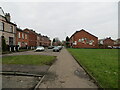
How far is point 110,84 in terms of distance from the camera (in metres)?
4.43

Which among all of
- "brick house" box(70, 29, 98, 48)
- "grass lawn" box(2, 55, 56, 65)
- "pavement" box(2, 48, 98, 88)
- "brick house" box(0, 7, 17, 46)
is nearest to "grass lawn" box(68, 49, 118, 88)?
"pavement" box(2, 48, 98, 88)

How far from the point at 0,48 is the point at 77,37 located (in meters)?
34.4

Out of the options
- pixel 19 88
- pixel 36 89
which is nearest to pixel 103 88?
pixel 36 89

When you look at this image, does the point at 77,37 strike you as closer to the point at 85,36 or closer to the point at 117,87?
the point at 85,36

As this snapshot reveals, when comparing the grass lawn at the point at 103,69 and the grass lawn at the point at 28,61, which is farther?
the grass lawn at the point at 28,61

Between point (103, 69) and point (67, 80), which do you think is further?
point (103, 69)

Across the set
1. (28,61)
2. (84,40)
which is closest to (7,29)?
(28,61)

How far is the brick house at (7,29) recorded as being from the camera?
22.8 meters

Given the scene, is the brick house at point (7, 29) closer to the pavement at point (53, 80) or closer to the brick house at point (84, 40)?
the pavement at point (53, 80)

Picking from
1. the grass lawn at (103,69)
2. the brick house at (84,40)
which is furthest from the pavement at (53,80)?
the brick house at (84,40)

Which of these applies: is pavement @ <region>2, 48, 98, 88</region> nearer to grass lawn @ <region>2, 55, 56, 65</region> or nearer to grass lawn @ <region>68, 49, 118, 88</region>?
grass lawn @ <region>68, 49, 118, 88</region>

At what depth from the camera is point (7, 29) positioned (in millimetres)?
24422

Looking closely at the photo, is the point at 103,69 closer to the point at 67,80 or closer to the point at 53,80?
the point at 67,80

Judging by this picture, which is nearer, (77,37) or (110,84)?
(110,84)
